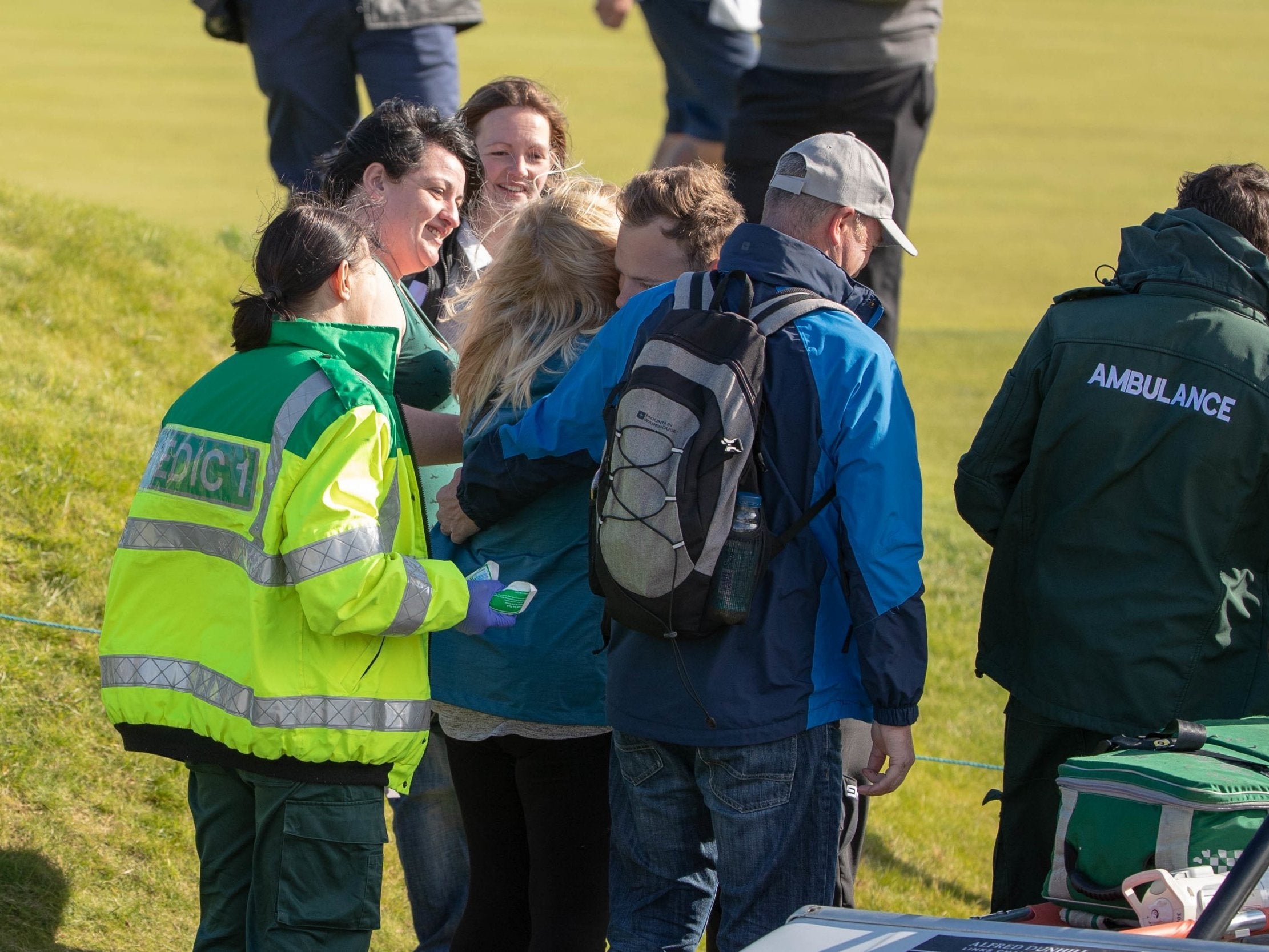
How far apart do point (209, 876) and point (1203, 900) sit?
168 centimetres

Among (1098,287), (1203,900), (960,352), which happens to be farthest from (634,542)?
(960,352)

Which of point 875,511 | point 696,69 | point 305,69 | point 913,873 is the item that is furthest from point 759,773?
point 696,69

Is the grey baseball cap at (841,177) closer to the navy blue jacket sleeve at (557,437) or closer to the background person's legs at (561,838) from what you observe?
Result: the navy blue jacket sleeve at (557,437)

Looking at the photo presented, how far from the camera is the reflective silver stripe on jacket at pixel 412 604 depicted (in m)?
2.54

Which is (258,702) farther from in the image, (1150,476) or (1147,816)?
(1150,476)

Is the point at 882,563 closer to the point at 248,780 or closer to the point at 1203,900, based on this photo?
the point at 1203,900

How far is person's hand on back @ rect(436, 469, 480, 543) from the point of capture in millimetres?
3012

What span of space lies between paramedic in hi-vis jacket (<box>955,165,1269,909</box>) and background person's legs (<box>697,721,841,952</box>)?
723 mm

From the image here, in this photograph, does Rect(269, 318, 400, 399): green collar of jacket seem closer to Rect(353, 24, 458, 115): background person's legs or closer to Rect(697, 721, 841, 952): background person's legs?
Rect(697, 721, 841, 952): background person's legs

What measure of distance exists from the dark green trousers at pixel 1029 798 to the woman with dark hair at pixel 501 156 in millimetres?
1770

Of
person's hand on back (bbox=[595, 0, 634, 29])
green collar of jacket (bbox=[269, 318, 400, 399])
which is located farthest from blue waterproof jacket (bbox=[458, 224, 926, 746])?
person's hand on back (bbox=[595, 0, 634, 29])

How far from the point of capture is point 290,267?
106 inches

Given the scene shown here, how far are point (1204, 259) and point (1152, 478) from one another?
0.43 m

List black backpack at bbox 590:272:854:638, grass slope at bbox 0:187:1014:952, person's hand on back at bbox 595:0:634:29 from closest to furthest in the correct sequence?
black backpack at bbox 590:272:854:638
grass slope at bbox 0:187:1014:952
person's hand on back at bbox 595:0:634:29
